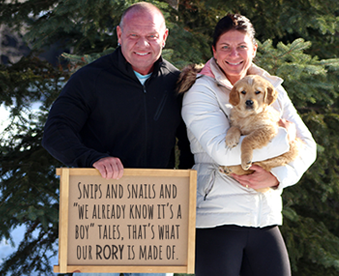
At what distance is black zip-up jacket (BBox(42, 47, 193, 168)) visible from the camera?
2066 millimetres

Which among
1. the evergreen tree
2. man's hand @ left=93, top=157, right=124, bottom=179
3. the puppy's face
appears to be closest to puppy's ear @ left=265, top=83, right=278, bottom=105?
the puppy's face

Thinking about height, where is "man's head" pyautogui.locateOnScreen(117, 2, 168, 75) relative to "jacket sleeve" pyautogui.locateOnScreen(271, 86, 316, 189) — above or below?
above

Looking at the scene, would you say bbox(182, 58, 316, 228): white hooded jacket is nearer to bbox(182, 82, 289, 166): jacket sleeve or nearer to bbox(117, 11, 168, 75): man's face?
bbox(182, 82, 289, 166): jacket sleeve

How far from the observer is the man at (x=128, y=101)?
207 cm

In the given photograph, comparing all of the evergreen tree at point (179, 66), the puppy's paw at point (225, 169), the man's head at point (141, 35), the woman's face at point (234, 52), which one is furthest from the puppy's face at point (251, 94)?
the evergreen tree at point (179, 66)

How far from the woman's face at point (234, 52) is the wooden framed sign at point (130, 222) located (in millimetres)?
786

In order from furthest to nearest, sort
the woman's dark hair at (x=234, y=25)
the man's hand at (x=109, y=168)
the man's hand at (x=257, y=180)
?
the woman's dark hair at (x=234, y=25) → the man's hand at (x=257, y=180) → the man's hand at (x=109, y=168)

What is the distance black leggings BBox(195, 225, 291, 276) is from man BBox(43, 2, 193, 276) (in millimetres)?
618

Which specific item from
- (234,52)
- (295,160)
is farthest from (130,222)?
(234,52)

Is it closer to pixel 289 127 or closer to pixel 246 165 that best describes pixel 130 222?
pixel 246 165

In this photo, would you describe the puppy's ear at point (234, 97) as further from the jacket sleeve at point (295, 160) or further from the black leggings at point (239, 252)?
the black leggings at point (239, 252)

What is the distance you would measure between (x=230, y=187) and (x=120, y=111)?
2.71ft

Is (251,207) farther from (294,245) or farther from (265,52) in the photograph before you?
(294,245)

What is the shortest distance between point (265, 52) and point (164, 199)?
215cm
